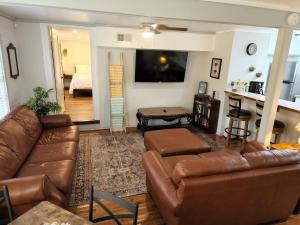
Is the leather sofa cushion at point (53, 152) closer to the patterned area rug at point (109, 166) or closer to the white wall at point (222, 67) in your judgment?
the patterned area rug at point (109, 166)

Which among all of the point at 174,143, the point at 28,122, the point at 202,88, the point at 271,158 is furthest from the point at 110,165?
the point at 202,88

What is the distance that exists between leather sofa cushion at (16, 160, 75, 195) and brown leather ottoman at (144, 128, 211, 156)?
126cm

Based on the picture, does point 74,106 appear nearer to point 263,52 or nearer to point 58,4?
point 58,4

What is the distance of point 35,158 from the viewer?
2598 mm

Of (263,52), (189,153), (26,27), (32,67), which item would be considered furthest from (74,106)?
(263,52)

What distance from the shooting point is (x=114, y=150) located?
3.91 meters

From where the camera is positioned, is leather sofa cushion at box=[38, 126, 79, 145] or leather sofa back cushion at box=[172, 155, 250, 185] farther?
leather sofa cushion at box=[38, 126, 79, 145]

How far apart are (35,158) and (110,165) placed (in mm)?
1157

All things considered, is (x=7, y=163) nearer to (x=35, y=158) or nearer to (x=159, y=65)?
(x=35, y=158)

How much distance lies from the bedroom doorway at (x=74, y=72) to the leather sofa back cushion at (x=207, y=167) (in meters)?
3.64

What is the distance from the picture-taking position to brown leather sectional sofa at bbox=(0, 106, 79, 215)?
5.81 ft

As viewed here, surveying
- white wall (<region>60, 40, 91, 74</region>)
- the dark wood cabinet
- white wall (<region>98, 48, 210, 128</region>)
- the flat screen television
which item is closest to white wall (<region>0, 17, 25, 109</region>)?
white wall (<region>98, 48, 210, 128</region>)

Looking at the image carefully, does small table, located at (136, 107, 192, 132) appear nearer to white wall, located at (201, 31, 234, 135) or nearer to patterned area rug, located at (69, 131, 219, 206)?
patterned area rug, located at (69, 131, 219, 206)

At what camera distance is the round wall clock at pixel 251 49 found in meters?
4.47
